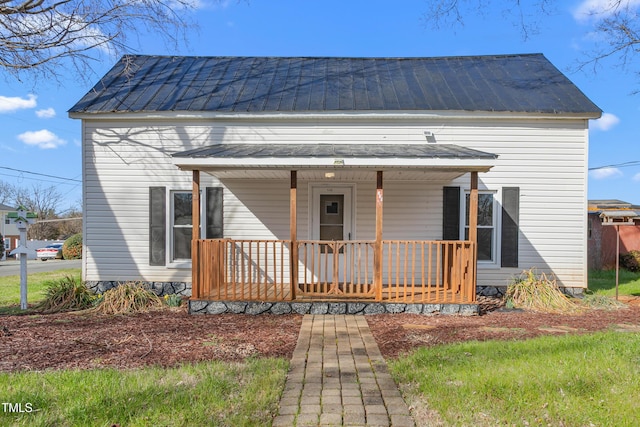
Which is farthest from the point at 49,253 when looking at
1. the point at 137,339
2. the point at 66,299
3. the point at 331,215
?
the point at 137,339

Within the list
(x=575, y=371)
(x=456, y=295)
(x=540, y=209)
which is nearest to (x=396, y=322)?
(x=456, y=295)

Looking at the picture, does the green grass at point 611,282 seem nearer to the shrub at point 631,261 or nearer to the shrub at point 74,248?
the shrub at point 631,261

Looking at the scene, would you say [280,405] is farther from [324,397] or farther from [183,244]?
[183,244]

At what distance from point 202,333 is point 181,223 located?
3410 mm

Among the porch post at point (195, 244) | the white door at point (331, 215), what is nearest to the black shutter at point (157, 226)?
the porch post at point (195, 244)

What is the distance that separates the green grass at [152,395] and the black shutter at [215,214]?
14.4ft

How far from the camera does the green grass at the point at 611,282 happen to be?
29.5 feet

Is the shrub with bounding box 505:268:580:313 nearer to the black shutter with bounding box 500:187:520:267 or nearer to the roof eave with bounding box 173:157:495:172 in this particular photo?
the black shutter with bounding box 500:187:520:267

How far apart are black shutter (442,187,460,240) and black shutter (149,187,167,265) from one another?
5.87 m

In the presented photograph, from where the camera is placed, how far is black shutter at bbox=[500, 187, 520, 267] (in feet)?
26.4

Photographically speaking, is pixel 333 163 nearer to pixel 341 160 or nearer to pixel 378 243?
pixel 341 160

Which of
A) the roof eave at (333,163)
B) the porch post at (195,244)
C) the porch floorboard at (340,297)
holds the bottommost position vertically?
the porch floorboard at (340,297)

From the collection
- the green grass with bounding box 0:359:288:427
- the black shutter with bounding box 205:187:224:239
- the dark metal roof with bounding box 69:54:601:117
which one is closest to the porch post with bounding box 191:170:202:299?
the black shutter with bounding box 205:187:224:239

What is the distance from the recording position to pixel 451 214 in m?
8.16
